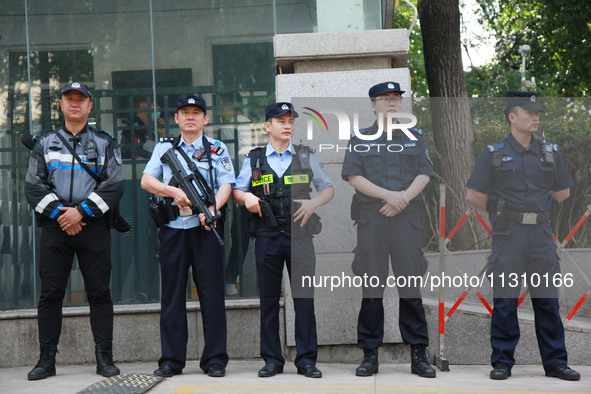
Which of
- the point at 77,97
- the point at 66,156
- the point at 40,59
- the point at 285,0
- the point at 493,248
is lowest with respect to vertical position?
the point at 493,248

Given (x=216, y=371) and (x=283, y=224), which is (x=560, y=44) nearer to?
(x=283, y=224)

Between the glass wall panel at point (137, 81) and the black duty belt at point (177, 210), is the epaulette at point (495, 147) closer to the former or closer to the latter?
the glass wall panel at point (137, 81)

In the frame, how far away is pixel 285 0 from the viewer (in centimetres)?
738

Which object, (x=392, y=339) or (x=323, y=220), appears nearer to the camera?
(x=323, y=220)

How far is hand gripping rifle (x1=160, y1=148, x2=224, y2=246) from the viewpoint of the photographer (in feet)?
19.0

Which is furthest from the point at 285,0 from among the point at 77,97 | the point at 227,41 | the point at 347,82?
the point at 77,97

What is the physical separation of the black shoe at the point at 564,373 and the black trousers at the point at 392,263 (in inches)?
38.6

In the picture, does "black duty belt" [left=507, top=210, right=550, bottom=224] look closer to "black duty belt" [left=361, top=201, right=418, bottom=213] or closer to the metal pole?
the metal pole

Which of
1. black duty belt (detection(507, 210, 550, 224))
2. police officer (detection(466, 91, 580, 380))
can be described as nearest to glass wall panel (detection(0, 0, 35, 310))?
police officer (detection(466, 91, 580, 380))

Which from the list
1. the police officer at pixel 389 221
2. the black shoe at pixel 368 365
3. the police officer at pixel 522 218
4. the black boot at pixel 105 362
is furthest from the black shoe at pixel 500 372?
the black boot at pixel 105 362

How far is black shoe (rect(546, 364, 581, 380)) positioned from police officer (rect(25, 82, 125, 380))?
3282 millimetres

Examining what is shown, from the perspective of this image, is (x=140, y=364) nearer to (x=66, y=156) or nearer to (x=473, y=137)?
(x=66, y=156)

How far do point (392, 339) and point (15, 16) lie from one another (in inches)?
178

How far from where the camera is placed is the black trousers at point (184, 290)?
19.4ft
